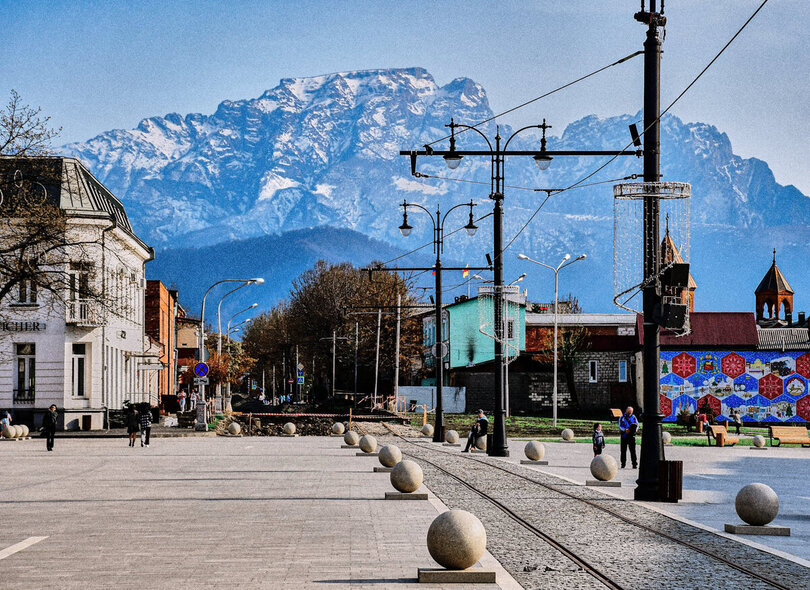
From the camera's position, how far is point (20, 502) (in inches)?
717

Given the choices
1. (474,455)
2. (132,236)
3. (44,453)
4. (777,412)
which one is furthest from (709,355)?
(44,453)

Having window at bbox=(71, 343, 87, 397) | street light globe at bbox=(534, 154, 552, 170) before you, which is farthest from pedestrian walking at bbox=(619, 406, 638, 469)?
window at bbox=(71, 343, 87, 397)

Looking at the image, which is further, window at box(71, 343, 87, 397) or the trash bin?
window at box(71, 343, 87, 397)

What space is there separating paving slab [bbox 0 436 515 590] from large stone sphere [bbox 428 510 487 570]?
0.37m

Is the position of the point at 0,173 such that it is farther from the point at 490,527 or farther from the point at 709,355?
the point at 709,355

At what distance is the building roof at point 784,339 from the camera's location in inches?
2864

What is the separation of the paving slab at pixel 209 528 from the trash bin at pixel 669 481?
3.91 m

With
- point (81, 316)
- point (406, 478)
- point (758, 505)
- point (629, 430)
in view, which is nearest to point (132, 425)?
point (81, 316)

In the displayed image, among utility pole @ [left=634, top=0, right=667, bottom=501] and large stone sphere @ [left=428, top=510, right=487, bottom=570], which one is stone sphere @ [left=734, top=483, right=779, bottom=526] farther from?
large stone sphere @ [left=428, top=510, right=487, bottom=570]

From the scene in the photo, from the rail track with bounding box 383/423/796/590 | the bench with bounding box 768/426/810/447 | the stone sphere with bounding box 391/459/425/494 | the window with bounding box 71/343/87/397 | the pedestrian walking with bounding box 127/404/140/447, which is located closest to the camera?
the rail track with bounding box 383/423/796/590

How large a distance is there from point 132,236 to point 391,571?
2083 inches

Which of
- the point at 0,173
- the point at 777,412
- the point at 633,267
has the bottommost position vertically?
the point at 777,412

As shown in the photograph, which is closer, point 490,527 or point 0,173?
point 490,527

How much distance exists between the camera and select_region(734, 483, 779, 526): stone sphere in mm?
14500
